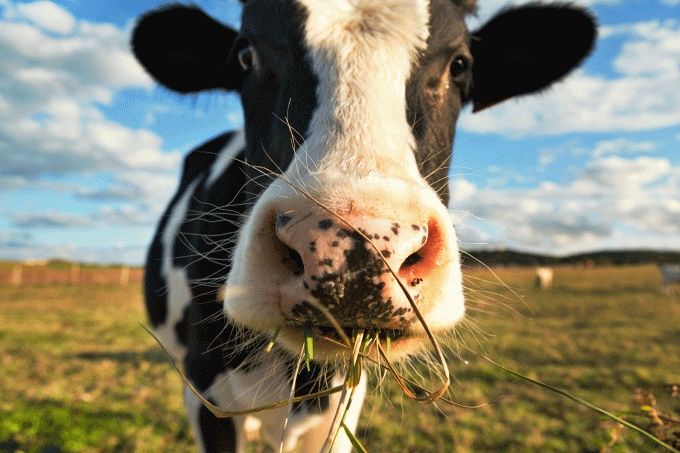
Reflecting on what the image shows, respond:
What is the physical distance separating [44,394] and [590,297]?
646 inches

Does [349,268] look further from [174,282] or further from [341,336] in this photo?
[174,282]

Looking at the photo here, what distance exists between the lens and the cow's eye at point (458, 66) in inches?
83.8

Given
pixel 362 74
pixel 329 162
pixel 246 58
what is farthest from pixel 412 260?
pixel 246 58

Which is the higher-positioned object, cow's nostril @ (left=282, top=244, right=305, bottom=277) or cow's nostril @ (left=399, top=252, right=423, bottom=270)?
cow's nostril @ (left=399, top=252, right=423, bottom=270)

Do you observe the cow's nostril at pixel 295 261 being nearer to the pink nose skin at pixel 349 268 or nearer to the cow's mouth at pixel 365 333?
the pink nose skin at pixel 349 268

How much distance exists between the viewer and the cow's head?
3.75 ft

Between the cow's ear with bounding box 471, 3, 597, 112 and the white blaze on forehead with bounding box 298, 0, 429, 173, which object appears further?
the cow's ear with bounding box 471, 3, 597, 112

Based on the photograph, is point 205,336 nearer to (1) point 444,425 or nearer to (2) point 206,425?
(2) point 206,425

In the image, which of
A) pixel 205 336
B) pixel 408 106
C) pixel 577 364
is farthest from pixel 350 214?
pixel 577 364

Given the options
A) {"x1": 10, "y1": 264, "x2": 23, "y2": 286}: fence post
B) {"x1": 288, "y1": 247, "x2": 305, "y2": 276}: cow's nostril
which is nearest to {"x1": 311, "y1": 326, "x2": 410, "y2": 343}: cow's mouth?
{"x1": 288, "y1": 247, "x2": 305, "y2": 276}: cow's nostril

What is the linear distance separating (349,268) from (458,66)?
141 cm

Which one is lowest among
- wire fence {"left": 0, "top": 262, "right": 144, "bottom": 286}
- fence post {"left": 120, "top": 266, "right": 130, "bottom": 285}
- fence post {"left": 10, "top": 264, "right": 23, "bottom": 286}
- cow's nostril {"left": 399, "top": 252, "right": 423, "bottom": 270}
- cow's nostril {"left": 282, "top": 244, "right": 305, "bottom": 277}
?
fence post {"left": 120, "top": 266, "right": 130, "bottom": 285}

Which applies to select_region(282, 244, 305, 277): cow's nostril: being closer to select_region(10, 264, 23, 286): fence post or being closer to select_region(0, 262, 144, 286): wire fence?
select_region(0, 262, 144, 286): wire fence

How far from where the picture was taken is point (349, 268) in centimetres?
112
